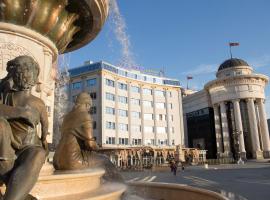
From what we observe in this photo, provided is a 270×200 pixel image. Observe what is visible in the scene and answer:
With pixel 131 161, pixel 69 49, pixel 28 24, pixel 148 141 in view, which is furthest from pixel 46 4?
pixel 148 141

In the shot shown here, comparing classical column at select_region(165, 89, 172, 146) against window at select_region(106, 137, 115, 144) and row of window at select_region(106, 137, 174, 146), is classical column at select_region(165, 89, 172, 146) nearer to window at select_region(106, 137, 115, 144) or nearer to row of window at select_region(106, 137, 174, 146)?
row of window at select_region(106, 137, 174, 146)

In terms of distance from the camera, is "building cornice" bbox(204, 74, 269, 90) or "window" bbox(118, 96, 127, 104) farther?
"building cornice" bbox(204, 74, 269, 90)

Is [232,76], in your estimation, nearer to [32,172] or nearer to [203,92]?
[203,92]

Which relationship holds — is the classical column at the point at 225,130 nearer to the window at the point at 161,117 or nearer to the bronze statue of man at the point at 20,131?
the window at the point at 161,117

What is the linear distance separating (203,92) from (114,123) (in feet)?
88.1

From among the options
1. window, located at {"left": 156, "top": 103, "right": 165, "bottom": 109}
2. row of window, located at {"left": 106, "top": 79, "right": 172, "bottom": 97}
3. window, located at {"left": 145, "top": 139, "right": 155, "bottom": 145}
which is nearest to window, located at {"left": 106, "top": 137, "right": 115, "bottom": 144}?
window, located at {"left": 145, "top": 139, "right": 155, "bottom": 145}

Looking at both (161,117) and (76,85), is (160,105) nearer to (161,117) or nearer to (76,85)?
(161,117)

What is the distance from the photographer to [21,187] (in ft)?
7.66

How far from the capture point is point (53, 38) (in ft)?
20.3

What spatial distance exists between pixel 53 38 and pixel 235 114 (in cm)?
5895

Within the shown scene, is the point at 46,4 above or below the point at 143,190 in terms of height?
above

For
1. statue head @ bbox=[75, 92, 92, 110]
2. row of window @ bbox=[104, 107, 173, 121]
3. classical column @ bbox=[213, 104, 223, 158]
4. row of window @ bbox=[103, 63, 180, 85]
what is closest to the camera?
statue head @ bbox=[75, 92, 92, 110]

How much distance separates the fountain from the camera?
4430 millimetres

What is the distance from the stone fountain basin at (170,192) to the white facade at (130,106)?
143 ft
